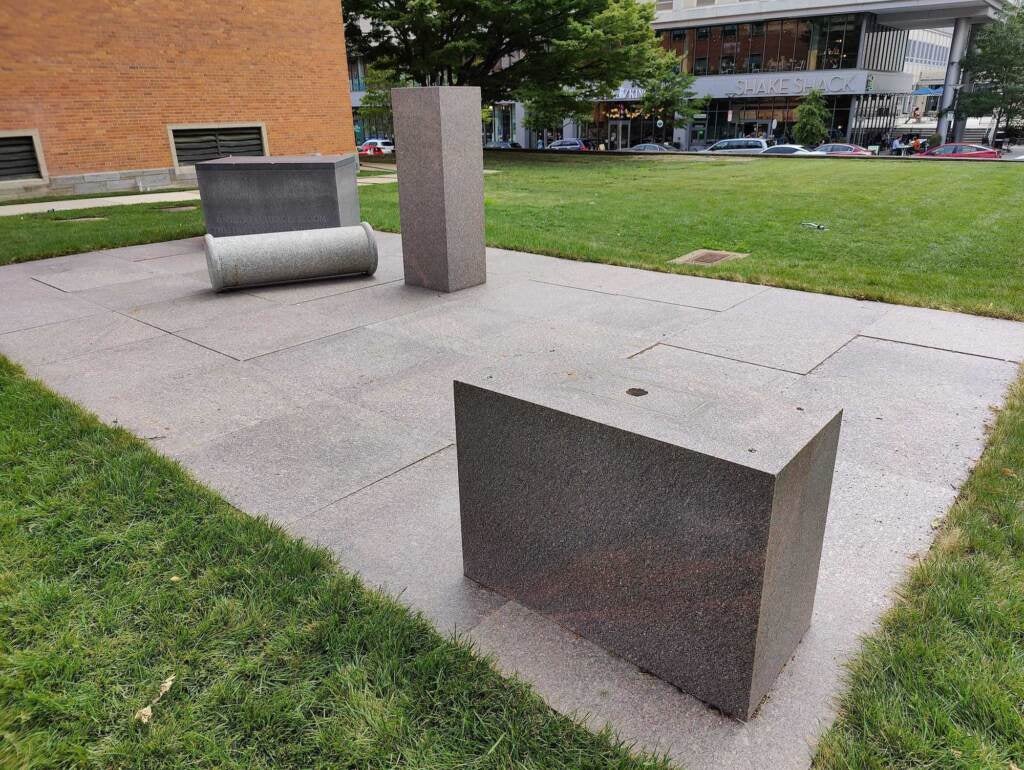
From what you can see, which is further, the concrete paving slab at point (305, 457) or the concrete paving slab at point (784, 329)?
the concrete paving slab at point (784, 329)

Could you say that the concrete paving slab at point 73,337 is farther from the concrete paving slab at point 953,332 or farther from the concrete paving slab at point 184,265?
the concrete paving slab at point 953,332

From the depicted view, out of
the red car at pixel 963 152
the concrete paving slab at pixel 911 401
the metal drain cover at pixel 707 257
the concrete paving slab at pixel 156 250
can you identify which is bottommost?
the red car at pixel 963 152

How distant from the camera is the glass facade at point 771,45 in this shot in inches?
2165

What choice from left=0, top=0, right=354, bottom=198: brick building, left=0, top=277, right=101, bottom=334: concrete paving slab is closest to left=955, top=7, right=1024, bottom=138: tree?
left=0, top=0, right=354, bottom=198: brick building

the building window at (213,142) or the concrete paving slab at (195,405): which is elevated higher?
the building window at (213,142)

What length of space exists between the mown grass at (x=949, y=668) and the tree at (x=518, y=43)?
31496 mm

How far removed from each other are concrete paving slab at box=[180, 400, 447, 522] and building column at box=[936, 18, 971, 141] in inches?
2333

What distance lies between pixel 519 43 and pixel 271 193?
27.6 metres

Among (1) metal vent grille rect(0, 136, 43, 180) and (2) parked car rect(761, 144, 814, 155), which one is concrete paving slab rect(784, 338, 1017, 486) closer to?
(1) metal vent grille rect(0, 136, 43, 180)

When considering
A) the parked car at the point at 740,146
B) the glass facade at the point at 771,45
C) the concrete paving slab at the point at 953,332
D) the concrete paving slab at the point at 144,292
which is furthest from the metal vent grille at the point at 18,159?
the glass facade at the point at 771,45

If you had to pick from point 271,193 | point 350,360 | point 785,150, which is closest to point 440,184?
point 350,360

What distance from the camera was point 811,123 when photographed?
167ft

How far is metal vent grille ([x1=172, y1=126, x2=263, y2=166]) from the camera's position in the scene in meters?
22.6

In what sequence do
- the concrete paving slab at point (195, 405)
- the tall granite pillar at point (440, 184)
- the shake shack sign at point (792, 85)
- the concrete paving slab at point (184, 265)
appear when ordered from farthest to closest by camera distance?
the shake shack sign at point (792, 85), the concrete paving slab at point (184, 265), the tall granite pillar at point (440, 184), the concrete paving slab at point (195, 405)
